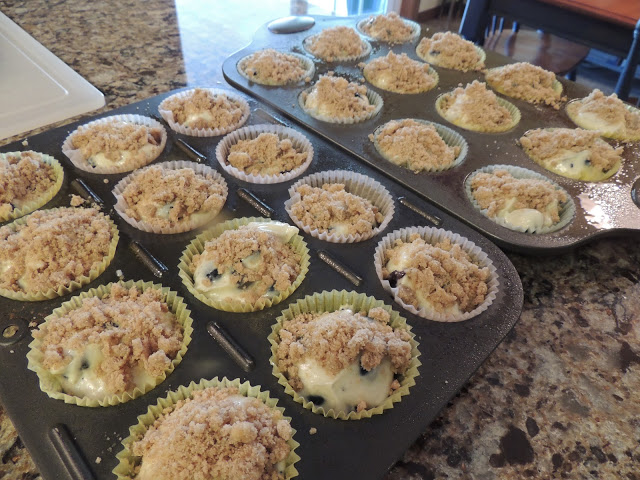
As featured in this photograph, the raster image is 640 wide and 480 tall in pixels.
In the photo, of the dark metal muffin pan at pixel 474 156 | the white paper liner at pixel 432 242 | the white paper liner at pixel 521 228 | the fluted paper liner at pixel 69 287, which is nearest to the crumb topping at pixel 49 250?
the fluted paper liner at pixel 69 287

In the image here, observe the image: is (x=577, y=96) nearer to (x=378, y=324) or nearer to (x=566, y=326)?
(x=566, y=326)

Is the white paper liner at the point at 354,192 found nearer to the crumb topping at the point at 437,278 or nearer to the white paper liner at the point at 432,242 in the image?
the white paper liner at the point at 432,242

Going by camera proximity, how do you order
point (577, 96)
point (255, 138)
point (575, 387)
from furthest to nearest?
point (577, 96) → point (255, 138) → point (575, 387)

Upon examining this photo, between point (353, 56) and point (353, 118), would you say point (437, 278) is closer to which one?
point (353, 118)

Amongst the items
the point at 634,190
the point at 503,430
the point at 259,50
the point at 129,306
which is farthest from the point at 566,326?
the point at 259,50

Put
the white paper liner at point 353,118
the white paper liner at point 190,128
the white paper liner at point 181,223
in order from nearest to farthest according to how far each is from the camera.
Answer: the white paper liner at point 181,223 → the white paper liner at point 190,128 → the white paper liner at point 353,118
